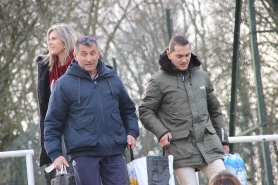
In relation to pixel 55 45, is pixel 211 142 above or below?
below

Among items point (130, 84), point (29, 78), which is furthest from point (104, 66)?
point (29, 78)

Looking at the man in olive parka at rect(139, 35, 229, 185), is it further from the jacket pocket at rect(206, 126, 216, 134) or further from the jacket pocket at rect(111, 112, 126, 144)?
the jacket pocket at rect(111, 112, 126, 144)

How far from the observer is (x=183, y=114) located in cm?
597

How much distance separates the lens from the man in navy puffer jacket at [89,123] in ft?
18.2

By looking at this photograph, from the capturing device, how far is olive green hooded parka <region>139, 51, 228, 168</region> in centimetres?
591

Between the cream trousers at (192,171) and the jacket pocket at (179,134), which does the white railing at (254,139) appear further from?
the jacket pocket at (179,134)

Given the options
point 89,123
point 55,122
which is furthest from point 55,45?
point 89,123

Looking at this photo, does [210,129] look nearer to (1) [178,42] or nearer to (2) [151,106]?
(2) [151,106]

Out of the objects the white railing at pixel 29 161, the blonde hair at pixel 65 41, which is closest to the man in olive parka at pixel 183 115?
the blonde hair at pixel 65 41

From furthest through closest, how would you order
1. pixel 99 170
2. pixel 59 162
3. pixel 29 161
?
pixel 29 161
pixel 99 170
pixel 59 162

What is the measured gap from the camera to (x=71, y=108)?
566 cm

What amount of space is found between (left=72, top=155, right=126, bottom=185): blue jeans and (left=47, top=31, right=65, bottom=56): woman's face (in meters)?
1.03

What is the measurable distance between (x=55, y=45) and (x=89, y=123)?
0.94m

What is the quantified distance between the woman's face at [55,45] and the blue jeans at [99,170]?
103 cm
